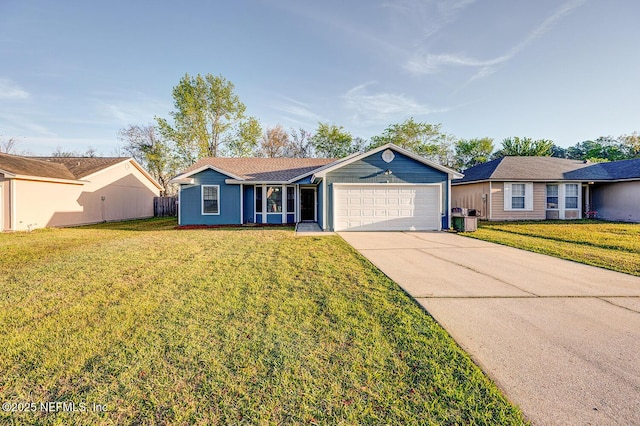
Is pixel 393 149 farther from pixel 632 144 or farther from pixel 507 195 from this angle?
pixel 632 144

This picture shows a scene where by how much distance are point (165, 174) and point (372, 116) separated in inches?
924

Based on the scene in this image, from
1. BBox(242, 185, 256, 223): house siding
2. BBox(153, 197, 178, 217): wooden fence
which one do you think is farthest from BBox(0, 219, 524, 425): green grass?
BBox(153, 197, 178, 217): wooden fence

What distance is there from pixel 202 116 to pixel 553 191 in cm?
3002

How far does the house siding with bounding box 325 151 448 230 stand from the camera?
1202 centimetres

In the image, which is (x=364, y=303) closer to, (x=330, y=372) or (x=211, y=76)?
(x=330, y=372)

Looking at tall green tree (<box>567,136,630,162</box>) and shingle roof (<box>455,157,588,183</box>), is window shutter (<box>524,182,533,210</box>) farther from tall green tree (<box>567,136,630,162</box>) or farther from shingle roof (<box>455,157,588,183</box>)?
tall green tree (<box>567,136,630,162</box>)

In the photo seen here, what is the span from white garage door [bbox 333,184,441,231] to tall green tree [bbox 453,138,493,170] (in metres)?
29.2

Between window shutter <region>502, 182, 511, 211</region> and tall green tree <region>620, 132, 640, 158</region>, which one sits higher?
tall green tree <region>620, 132, 640, 158</region>

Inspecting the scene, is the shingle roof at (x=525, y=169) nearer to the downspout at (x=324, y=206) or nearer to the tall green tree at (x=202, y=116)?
the downspout at (x=324, y=206)

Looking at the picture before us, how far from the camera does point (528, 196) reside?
1641 centimetres

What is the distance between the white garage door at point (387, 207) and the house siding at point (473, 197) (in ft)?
20.8

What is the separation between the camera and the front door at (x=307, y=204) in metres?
16.2

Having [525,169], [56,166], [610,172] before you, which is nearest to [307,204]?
[525,169]

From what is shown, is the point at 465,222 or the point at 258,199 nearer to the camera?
the point at 465,222
